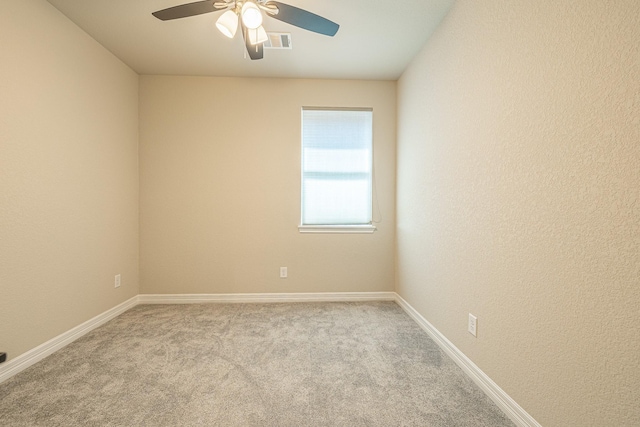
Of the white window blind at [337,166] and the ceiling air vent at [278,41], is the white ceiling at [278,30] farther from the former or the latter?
the white window blind at [337,166]

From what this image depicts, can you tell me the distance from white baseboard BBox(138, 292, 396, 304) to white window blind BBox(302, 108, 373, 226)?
87cm

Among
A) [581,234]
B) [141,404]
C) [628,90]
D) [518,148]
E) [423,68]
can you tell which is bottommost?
[141,404]

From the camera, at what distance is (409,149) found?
2.84 meters

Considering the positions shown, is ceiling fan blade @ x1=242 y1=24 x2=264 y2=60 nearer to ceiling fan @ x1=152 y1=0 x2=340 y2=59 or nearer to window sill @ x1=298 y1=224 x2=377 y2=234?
→ ceiling fan @ x1=152 y1=0 x2=340 y2=59

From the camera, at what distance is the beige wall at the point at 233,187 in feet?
10.2

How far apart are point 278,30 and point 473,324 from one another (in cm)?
272

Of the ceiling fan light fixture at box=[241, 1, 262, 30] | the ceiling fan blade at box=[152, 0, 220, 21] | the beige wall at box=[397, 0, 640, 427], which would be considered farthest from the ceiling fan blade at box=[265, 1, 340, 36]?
the beige wall at box=[397, 0, 640, 427]

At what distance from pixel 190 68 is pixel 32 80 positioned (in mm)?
1372

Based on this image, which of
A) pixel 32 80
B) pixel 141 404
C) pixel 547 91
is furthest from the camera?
pixel 32 80

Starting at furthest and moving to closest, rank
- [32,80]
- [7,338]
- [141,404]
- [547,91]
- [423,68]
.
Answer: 1. [423,68]
2. [32,80]
3. [7,338]
4. [141,404]
5. [547,91]

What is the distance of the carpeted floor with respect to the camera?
1423 mm

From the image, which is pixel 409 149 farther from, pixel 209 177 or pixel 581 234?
pixel 209 177

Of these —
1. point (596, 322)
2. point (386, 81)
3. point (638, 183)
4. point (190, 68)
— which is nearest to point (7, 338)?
point (190, 68)

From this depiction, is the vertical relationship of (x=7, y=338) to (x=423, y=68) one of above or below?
below
